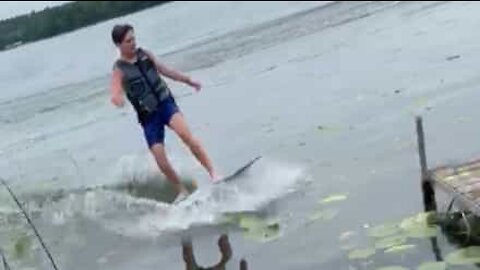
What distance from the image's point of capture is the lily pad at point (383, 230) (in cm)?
832

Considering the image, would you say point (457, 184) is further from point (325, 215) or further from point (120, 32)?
point (120, 32)

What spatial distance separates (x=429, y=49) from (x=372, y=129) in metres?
8.71

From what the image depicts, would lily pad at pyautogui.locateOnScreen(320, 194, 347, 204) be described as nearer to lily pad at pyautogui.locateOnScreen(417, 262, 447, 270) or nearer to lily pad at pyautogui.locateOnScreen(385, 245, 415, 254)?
lily pad at pyautogui.locateOnScreen(385, 245, 415, 254)

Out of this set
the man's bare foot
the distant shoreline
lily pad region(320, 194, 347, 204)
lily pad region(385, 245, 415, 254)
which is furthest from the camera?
the distant shoreline

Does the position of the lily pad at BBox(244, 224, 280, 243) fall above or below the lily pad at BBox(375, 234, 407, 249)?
below

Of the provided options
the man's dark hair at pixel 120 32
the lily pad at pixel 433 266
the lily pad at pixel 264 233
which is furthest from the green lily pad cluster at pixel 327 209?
the man's dark hair at pixel 120 32

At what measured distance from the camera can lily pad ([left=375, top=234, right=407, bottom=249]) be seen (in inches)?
317

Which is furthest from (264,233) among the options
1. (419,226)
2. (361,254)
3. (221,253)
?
(419,226)

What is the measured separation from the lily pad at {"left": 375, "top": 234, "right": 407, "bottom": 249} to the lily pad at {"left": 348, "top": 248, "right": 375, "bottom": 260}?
0.12 meters

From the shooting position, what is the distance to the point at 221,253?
29.3 feet

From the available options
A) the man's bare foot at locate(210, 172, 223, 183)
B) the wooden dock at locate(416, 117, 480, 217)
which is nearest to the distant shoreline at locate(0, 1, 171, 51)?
the man's bare foot at locate(210, 172, 223, 183)

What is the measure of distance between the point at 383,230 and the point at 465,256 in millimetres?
1089

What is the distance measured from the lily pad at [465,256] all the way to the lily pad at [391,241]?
0.57m

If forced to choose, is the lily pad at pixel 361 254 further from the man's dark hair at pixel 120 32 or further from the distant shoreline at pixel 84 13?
the distant shoreline at pixel 84 13
